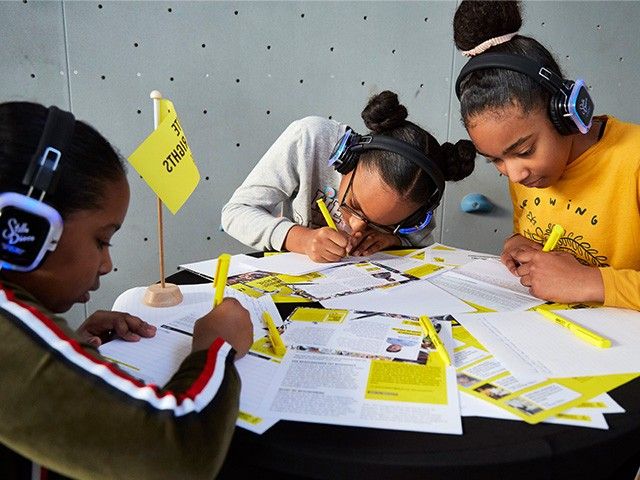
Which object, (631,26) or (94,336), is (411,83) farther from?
(94,336)

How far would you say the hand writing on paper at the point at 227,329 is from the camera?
2.17 feet

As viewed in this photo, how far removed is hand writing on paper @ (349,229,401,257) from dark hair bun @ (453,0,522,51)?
0.50m

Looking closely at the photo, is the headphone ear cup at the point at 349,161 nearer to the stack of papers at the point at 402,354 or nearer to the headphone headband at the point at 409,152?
the headphone headband at the point at 409,152

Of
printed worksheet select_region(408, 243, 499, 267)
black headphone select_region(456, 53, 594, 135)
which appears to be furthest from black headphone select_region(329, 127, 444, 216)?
black headphone select_region(456, 53, 594, 135)

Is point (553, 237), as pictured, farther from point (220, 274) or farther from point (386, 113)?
point (220, 274)

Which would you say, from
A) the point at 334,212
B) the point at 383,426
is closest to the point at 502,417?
the point at 383,426

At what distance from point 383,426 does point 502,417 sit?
0.14m

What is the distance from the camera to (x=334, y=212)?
1387 millimetres

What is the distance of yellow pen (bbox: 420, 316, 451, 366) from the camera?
0.68 m

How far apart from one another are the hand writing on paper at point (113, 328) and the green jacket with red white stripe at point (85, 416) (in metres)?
0.23

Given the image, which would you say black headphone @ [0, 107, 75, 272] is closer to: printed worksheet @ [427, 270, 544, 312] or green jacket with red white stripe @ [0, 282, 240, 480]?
green jacket with red white stripe @ [0, 282, 240, 480]

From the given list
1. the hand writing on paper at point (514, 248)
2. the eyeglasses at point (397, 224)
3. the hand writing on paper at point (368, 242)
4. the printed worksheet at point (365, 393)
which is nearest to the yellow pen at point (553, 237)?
the hand writing on paper at point (514, 248)

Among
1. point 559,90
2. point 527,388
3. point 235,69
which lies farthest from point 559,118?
point 235,69

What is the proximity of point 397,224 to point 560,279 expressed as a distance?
409 millimetres
